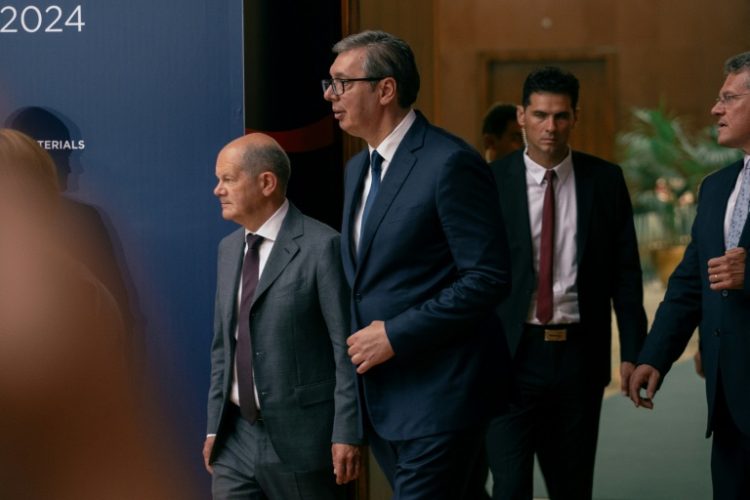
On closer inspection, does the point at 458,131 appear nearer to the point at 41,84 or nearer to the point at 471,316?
the point at 41,84

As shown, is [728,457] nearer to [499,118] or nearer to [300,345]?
[300,345]

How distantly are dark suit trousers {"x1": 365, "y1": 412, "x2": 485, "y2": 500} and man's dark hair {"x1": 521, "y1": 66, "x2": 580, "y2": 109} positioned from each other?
161 centimetres

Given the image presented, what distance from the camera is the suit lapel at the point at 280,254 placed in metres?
3.38

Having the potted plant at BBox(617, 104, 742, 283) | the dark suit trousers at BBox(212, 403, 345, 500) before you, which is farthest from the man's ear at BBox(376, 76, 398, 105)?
the potted plant at BBox(617, 104, 742, 283)

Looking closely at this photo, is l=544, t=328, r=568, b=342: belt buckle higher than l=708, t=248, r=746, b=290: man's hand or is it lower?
lower

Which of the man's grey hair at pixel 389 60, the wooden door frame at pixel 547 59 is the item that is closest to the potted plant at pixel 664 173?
the wooden door frame at pixel 547 59

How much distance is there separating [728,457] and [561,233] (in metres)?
1.10

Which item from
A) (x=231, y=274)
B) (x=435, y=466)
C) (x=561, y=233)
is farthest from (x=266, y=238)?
(x=561, y=233)

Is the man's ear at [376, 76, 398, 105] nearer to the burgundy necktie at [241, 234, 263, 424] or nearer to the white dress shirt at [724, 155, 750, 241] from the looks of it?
the burgundy necktie at [241, 234, 263, 424]

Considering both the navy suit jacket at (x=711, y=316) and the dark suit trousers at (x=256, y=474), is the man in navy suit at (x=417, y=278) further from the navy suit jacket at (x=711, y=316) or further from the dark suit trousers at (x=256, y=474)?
the navy suit jacket at (x=711, y=316)

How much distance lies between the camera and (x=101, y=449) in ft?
13.2

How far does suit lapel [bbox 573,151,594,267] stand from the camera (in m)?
4.33

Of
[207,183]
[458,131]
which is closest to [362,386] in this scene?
[207,183]

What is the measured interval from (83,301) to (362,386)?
1.22 m
